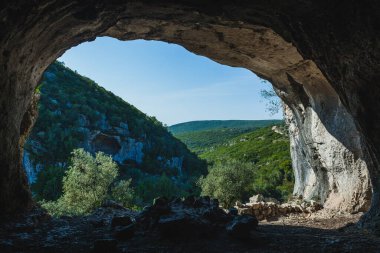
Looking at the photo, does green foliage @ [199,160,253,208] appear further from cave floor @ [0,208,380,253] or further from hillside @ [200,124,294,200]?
cave floor @ [0,208,380,253]

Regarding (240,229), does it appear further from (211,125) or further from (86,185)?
(211,125)

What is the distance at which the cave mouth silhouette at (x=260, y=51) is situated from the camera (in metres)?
8.36

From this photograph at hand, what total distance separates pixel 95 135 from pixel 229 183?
45177 millimetres

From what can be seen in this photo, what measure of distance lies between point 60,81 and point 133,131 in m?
21.8

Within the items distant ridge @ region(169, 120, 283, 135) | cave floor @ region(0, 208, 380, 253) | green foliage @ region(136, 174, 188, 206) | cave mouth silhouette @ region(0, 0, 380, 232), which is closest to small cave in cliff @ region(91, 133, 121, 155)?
green foliage @ region(136, 174, 188, 206)

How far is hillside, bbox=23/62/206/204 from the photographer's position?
2451 inches

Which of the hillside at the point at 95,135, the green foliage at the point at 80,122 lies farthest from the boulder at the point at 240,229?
the green foliage at the point at 80,122

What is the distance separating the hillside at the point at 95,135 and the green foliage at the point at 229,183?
2692 cm

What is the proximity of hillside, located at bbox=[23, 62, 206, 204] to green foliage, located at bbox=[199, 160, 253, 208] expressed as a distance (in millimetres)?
26917

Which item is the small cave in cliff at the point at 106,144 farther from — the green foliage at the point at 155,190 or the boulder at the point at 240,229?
the boulder at the point at 240,229

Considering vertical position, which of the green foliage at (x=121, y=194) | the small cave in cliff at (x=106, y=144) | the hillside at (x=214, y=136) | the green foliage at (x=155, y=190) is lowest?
the green foliage at (x=155, y=190)

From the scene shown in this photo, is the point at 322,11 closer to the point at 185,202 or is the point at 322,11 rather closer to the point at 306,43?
the point at 306,43

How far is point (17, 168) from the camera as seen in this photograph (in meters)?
11.7

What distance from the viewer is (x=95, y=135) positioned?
7362 centimetres
